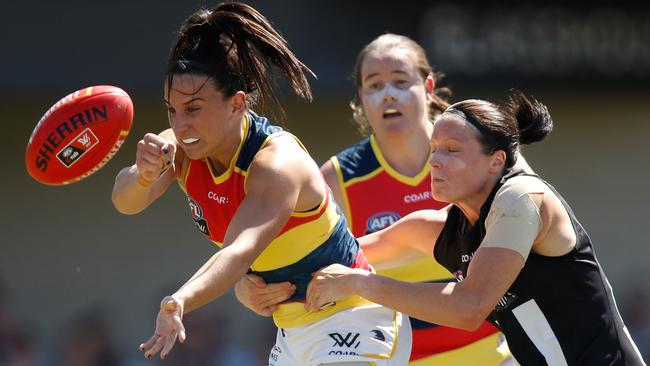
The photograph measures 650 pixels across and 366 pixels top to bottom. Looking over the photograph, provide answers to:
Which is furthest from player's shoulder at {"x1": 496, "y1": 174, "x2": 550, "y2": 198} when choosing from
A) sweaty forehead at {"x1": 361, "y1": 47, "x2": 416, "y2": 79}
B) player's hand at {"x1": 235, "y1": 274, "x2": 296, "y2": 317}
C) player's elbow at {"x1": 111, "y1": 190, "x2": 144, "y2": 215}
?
sweaty forehead at {"x1": 361, "y1": 47, "x2": 416, "y2": 79}

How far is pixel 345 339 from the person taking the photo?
13.4 ft

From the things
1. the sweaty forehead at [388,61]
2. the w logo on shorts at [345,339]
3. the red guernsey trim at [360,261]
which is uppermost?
the sweaty forehead at [388,61]

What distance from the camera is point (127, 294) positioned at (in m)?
9.56

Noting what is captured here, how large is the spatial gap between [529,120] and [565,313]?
2.34ft

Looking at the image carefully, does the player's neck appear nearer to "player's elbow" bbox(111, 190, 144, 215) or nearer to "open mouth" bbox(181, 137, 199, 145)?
"player's elbow" bbox(111, 190, 144, 215)

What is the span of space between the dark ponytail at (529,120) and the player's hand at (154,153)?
117cm

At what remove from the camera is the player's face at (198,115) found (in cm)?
397

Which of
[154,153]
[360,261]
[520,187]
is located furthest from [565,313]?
[154,153]

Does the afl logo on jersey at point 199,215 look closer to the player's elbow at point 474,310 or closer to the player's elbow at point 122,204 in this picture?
the player's elbow at point 122,204

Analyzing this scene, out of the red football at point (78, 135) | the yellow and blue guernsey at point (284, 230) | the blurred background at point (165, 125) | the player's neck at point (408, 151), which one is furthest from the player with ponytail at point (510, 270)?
the blurred background at point (165, 125)

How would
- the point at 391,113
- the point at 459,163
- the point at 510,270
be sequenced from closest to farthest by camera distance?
the point at 510,270 → the point at 459,163 → the point at 391,113

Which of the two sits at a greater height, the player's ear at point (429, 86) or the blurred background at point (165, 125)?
the player's ear at point (429, 86)

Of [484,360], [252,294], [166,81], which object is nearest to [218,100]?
[166,81]

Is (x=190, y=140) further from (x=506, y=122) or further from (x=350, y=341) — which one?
(x=506, y=122)
